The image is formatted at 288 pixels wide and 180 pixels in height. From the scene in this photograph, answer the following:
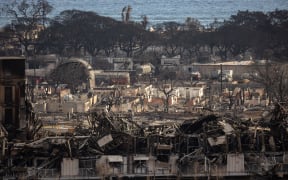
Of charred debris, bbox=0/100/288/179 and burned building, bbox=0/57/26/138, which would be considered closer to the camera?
charred debris, bbox=0/100/288/179

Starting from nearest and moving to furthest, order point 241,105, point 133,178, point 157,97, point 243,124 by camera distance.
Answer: point 133,178, point 243,124, point 241,105, point 157,97

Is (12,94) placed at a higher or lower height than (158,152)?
higher

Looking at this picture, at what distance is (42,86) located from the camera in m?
27.5

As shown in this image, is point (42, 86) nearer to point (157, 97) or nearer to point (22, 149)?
point (157, 97)

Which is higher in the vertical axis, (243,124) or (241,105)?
(243,124)

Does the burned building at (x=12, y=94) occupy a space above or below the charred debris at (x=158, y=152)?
above

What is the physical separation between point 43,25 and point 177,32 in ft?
17.9

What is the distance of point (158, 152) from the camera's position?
13578 millimetres

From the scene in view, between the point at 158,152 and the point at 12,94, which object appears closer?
the point at 158,152

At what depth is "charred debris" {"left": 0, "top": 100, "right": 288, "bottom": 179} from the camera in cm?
1324

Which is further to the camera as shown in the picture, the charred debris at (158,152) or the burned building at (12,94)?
the burned building at (12,94)

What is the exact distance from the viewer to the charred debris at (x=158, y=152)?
13242 millimetres

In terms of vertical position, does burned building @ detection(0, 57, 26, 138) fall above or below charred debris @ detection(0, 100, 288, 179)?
above

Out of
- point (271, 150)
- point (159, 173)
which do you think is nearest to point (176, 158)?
point (159, 173)
